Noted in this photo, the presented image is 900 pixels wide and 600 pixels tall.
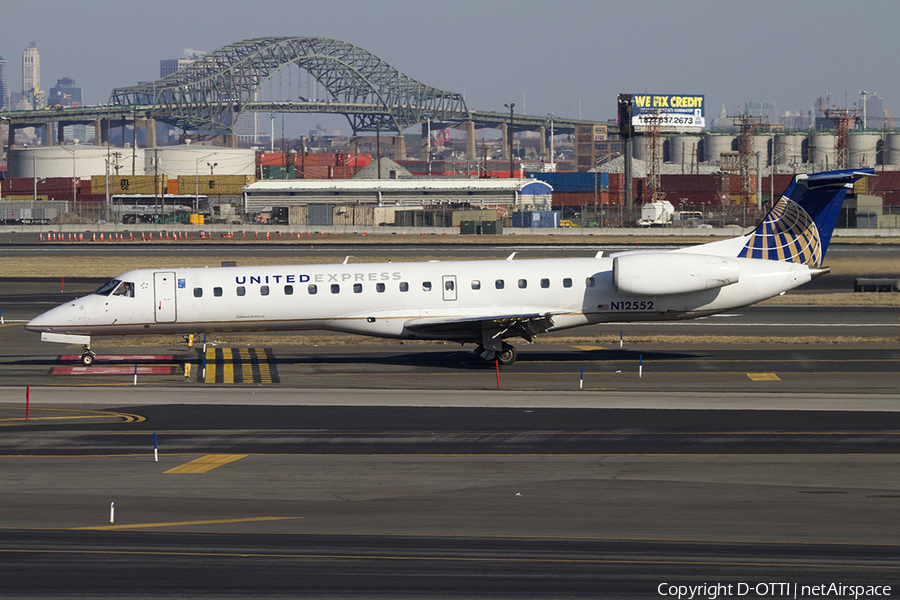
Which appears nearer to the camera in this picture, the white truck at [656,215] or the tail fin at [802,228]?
the tail fin at [802,228]

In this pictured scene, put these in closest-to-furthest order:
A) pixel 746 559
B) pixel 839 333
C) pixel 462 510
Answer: pixel 746 559
pixel 462 510
pixel 839 333

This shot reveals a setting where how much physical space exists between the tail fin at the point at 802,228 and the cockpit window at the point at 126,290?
21.1m

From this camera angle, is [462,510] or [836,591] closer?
[836,591]

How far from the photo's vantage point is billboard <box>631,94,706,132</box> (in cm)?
17838

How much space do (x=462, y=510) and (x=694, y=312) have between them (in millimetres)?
18144

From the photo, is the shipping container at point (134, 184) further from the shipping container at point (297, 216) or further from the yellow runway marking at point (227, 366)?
the yellow runway marking at point (227, 366)

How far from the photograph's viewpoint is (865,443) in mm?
21625

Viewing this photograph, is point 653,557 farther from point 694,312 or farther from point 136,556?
point 694,312

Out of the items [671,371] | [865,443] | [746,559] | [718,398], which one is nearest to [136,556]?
[746,559]

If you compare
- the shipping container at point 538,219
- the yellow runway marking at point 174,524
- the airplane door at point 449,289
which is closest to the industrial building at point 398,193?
the shipping container at point 538,219

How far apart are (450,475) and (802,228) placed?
19.8 meters

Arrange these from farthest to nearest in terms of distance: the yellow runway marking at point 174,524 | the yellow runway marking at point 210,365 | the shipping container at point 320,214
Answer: the shipping container at point 320,214, the yellow runway marking at point 210,365, the yellow runway marking at point 174,524

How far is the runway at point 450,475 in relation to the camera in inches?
536

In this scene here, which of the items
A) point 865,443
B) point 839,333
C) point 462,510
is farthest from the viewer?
point 839,333
